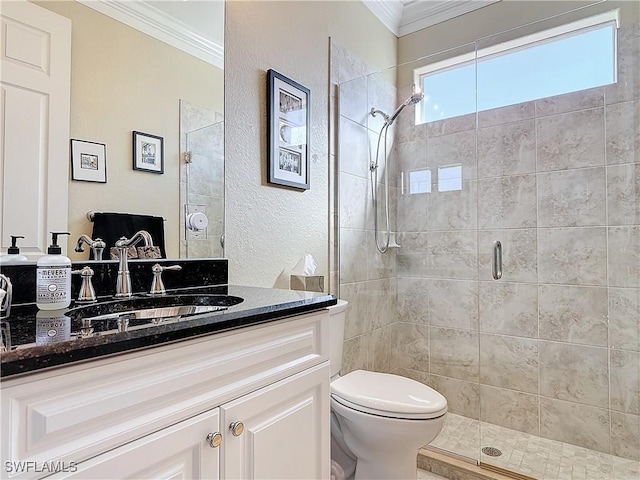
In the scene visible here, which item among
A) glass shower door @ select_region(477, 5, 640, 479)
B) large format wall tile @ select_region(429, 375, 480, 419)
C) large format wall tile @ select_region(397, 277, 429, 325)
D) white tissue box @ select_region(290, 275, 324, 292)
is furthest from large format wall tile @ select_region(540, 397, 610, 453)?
white tissue box @ select_region(290, 275, 324, 292)

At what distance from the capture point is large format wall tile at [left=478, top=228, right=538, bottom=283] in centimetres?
226

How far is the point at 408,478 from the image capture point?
1.58m

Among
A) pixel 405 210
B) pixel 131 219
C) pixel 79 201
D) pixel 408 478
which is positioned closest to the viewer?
pixel 79 201

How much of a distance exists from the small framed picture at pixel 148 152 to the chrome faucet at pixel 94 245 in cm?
26

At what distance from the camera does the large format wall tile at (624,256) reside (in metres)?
1.98

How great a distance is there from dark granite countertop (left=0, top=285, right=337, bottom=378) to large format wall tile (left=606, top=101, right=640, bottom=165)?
1895mm

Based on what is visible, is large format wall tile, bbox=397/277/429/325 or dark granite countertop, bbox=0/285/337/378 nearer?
dark granite countertop, bbox=0/285/337/378

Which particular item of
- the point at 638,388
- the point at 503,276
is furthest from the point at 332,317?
the point at 638,388

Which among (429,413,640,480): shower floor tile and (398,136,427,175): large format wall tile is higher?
(398,136,427,175): large format wall tile

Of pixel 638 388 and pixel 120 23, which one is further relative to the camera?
pixel 638 388

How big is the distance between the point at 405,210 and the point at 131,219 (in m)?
1.76

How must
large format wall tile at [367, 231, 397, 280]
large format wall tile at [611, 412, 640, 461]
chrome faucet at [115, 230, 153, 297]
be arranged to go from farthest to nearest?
large format wall tile at [367, 231, 397, 280], large format wall tile at [611, 412, 640, 461], chrome faucet at [115, 230, 153, 297]

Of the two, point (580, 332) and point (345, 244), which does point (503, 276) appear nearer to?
point (580, 332)

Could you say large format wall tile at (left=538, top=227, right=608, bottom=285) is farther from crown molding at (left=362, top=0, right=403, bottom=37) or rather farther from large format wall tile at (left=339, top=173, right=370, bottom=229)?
crown molding at (left=362, top=0, right=403, bottom=37)
